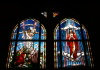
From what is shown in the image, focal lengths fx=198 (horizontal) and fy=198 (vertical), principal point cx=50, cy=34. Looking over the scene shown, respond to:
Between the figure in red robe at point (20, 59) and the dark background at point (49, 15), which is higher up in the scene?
the dark background at point (49, 15)

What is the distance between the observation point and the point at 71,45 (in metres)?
6.63

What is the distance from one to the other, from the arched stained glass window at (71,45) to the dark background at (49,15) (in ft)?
0.59

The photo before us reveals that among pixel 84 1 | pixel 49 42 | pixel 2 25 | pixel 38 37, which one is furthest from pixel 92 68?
pixel 2 25

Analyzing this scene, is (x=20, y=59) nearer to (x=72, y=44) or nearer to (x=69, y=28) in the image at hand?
(x=72, y=44)

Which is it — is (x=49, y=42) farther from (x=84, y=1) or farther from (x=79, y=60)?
(x=84, y=1)

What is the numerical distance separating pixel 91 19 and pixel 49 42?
1.78 meters

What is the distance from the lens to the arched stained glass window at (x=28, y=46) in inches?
248

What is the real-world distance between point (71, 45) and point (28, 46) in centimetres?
144

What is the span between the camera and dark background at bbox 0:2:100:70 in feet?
21.9

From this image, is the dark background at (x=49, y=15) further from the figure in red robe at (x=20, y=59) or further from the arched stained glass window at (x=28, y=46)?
the figure in red robe at (x=20, y=59)

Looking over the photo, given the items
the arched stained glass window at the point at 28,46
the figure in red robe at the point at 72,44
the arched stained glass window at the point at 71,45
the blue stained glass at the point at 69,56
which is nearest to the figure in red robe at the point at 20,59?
the arched stained glass window at the point at 28,46

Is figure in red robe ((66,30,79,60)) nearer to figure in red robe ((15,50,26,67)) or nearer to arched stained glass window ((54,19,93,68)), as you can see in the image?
arched stained glass window ((54,19,93,68))

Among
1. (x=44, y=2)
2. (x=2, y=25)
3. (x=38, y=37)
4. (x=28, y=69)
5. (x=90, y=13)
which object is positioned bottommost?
(x=28, y=69)

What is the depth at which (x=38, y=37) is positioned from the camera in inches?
266
